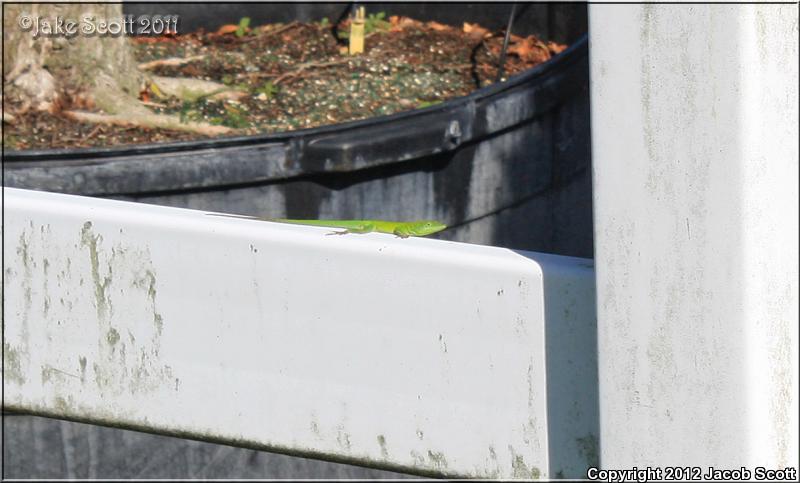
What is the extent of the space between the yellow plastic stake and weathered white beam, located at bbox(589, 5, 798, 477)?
3192 mm

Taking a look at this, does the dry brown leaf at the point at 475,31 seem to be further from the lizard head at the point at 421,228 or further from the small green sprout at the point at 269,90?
the lizard head at the point at 421,228

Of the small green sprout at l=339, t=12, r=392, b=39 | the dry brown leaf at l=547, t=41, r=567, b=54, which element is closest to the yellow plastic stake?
the small green sprout at l=339, t=12, r=392, b=39

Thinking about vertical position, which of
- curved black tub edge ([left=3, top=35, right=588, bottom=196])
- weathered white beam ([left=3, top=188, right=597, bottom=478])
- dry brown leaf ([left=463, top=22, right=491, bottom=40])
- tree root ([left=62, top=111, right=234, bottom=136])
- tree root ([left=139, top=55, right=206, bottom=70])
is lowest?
weathered white beam ([left=3, top=188, right=597, bottom=478])

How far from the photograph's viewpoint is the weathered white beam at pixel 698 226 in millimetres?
990

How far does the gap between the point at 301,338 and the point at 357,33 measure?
10.1ft

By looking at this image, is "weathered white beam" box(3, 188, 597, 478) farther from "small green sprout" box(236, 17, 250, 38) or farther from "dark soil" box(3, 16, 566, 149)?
"small green sprout" box(236, 17, 250, 38)

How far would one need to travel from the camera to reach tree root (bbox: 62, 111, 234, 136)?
3447 mm

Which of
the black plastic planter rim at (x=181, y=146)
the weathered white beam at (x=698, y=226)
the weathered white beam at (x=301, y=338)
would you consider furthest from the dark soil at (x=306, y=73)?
the weathered white beam at (x=698, y=226)

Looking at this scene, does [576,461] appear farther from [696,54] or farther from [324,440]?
[696,54]

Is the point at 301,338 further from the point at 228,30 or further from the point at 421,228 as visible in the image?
the point at 228,30

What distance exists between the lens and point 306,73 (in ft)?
13.0

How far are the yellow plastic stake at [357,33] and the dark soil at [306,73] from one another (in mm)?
40

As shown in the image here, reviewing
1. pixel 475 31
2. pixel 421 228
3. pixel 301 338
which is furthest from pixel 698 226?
pixel 475 31

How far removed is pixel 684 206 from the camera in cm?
102
